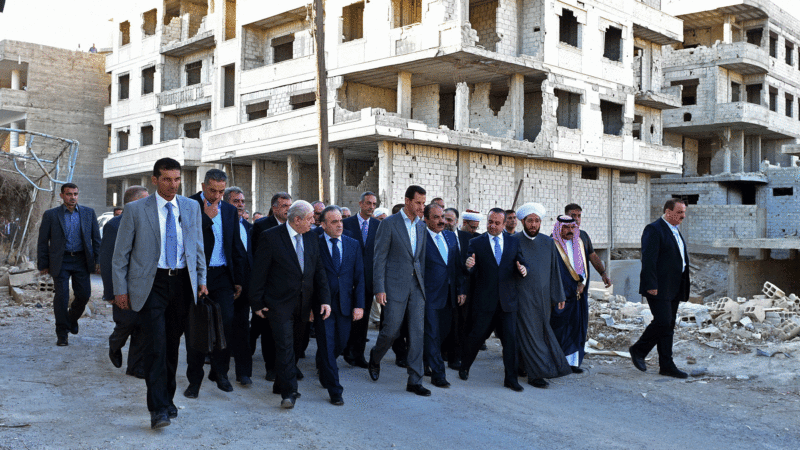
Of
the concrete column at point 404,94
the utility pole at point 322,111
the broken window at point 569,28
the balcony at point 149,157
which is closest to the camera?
the utility pole at point 322,111

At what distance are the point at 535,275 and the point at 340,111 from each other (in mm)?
13684

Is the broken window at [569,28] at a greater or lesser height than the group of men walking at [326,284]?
greater

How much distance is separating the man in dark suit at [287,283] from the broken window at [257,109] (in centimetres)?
2050

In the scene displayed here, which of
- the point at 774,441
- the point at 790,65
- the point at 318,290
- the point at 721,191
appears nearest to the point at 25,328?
the point at 318,290

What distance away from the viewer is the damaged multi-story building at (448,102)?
20453 mm

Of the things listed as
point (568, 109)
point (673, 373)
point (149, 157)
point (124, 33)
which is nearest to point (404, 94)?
point (568, 109)

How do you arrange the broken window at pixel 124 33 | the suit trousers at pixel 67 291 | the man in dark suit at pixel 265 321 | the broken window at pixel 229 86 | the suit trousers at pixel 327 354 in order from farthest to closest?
the broken window at pixel 124 33 → the broken window at pixel 229 86 → the suit trousers at pixel 67 291 → the man in dark suit at pixel 265 321 → the suit trousers at pixel 327 354

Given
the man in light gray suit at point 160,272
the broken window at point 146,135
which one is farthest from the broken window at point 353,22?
the man in light gray suit at point 160,272

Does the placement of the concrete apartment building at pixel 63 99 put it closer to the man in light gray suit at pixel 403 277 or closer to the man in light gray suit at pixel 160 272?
the man in light gray suit at pixel 403 277

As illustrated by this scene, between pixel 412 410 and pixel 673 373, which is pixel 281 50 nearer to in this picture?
pixel 673 373

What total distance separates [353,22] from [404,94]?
3.84 meters

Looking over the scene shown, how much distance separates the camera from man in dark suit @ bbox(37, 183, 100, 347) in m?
7.96

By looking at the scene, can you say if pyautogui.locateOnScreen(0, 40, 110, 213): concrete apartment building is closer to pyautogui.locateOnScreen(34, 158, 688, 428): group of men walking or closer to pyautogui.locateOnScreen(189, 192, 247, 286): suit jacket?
pyautogui.locateOnScreen(34, 158, 688, 428): group of men walking

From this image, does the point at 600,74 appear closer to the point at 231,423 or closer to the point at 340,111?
the point at 340,111
